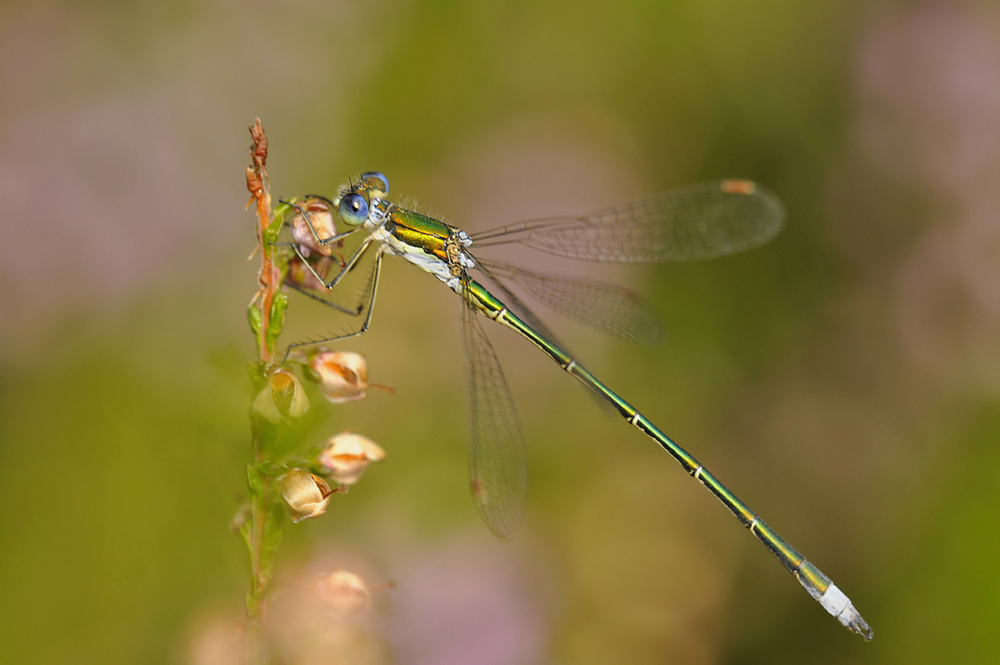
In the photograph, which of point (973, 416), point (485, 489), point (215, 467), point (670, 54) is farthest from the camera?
point (670, 54)

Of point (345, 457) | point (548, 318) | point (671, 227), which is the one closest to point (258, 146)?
point (345, 457)

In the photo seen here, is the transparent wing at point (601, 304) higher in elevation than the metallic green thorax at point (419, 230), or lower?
lower

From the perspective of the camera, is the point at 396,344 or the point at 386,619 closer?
the point at 386,619

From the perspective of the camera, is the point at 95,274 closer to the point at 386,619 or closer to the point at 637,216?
the point at 386,619

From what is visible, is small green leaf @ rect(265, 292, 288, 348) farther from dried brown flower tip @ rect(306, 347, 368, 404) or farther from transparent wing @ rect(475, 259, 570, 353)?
transparent wing @ rect(475, 259, 570, 353)

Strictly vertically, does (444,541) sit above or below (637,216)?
below

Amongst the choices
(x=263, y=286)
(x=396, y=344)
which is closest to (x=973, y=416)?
(x=396, y=344)

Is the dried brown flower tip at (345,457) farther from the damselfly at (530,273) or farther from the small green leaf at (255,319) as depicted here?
the damselfly at (530,273)

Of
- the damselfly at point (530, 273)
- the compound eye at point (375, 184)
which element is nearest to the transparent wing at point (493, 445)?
the damselfly at point (530, 273)
